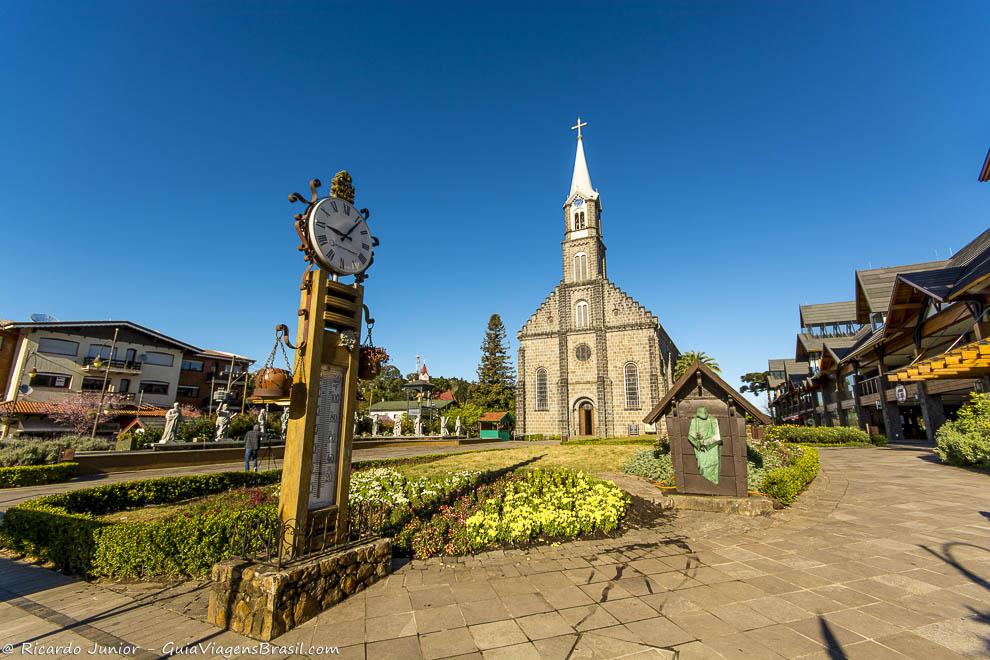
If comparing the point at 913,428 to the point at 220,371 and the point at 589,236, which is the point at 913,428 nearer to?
the point at 589,236

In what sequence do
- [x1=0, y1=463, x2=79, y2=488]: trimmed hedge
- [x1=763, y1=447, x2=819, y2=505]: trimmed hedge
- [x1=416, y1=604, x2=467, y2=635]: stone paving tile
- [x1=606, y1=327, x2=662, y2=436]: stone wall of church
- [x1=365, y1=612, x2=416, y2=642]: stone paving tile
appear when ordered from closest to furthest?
[x1=365, y1=612, x2=416, y2=642]: stone paving tile < [x1=416, y1=604, x2=467, y2=635]: stone paving tile < [x1=763, y1=447, x2=819, y2=505]: trimmed hedge < [x1=0, y1=463, x2=79, y2=488]: trimmed hedge < [x1=606, y1=327, x2=662, y2=436]: stone wall of church

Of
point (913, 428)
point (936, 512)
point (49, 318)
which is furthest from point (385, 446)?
point (913, 428)

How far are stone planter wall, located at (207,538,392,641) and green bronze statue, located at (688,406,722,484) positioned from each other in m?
8.24

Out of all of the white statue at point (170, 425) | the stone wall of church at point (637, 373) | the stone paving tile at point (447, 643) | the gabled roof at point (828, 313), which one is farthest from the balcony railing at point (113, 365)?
the gabled roof at point (828, 313)

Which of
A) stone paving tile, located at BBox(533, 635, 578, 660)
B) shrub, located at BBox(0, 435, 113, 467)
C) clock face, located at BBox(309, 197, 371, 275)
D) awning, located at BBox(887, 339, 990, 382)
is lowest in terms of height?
stone paving tile, located at BBox(533, 635, 578, 660)

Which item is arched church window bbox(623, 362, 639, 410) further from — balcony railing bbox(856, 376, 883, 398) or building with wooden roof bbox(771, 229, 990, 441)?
balcony railing bbox(856, 376, 883, 398)

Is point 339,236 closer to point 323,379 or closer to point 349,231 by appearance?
point 349,231

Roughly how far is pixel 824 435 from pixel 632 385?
14.5m

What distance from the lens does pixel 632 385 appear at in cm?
3875

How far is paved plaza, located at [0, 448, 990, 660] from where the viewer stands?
3.93 metres

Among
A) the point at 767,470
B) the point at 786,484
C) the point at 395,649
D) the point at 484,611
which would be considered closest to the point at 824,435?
the point at 767,470

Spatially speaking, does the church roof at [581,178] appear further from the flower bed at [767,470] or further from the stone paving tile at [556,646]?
the stone paving tile at [556,646]

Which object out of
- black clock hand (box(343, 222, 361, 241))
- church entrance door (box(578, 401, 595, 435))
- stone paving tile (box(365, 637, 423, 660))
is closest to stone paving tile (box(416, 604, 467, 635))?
stone paving tile (box(365, 637, 423, 660))

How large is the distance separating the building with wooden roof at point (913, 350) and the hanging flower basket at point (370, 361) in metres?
19.0
